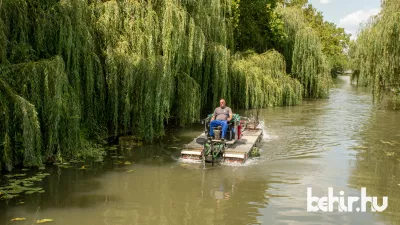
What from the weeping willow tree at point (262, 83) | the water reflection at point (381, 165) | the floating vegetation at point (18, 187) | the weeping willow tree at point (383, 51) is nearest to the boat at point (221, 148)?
the water reflection at point (381, 165)

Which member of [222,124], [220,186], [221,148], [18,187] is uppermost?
[222,124]

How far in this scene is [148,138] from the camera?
42.8ft

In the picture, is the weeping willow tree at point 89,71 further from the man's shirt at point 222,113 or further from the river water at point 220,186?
the man's shirt at point 222,113

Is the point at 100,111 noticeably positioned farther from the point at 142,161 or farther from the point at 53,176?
the point at 53,176

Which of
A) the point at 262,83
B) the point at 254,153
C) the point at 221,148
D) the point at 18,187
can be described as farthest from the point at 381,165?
the point at 262,83

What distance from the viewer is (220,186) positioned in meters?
9.02

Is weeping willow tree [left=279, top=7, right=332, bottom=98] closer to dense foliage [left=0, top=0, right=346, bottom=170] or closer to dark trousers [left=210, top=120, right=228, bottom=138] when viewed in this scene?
dense foliage [left=0, top=0, right=346, bottom=170]

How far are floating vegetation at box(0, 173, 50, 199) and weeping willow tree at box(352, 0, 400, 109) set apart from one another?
17542 millimetres

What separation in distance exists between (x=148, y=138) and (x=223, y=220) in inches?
251

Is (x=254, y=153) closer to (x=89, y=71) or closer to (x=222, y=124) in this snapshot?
(x=222, y=124)

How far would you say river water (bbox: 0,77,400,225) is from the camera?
284 inches

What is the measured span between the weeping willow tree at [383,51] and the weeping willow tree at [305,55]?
4.60m

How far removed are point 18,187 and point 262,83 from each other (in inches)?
667

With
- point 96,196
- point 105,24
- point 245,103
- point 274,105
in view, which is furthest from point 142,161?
point 274,105
